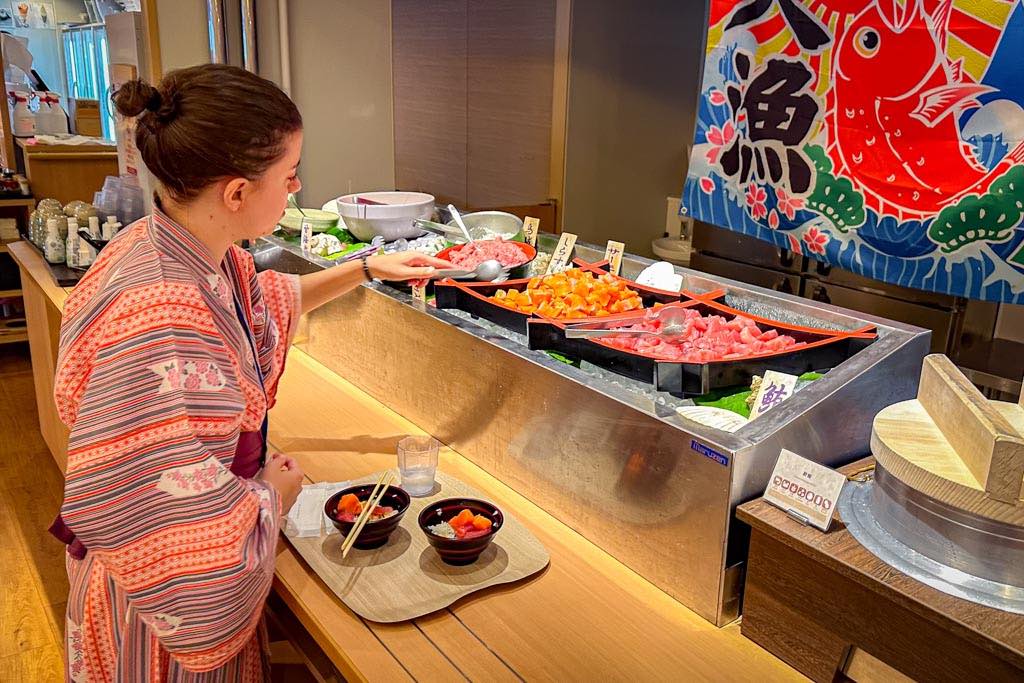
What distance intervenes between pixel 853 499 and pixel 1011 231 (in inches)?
56.0

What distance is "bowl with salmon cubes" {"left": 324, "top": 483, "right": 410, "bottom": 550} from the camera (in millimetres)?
1557

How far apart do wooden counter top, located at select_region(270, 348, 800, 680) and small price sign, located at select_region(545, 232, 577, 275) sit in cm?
92

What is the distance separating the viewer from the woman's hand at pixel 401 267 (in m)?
2.05

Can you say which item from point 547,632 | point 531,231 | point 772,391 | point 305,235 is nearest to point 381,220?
point 305,235

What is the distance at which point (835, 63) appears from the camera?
2.86m

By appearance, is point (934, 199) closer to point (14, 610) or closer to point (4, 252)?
point (14, 610)

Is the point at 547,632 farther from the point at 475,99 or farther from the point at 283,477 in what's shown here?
the point at 475,99

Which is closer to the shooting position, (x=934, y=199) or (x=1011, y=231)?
(x=1011, y=231)

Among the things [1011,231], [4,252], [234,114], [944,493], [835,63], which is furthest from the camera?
[4,252]

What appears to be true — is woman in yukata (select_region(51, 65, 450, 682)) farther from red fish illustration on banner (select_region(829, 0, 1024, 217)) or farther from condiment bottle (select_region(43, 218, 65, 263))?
condiment bottle (select_region(43, 218, 65, 263))

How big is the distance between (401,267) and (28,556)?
2227mm

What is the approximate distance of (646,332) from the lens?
183 centimetres

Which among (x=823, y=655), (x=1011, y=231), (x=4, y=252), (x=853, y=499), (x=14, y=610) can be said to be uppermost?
(x=1011, y=231)

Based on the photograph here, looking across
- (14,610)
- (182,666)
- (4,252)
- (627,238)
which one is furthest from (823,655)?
(4,252)
